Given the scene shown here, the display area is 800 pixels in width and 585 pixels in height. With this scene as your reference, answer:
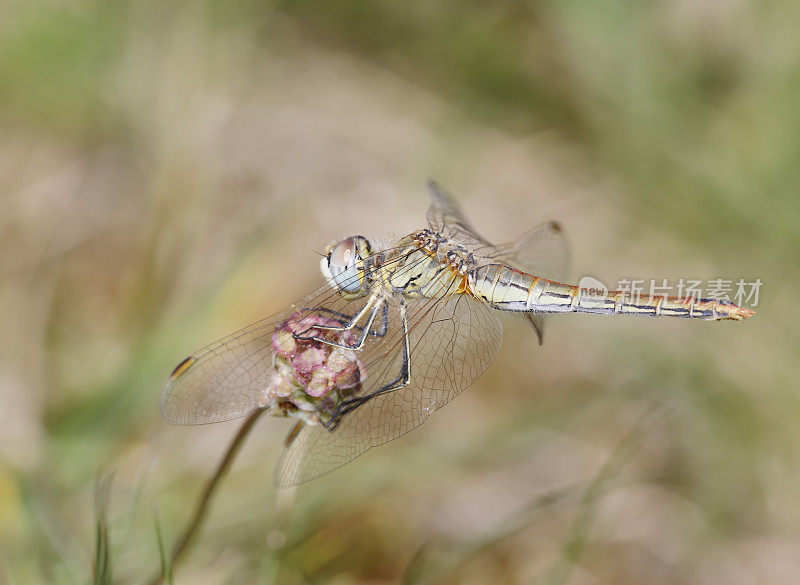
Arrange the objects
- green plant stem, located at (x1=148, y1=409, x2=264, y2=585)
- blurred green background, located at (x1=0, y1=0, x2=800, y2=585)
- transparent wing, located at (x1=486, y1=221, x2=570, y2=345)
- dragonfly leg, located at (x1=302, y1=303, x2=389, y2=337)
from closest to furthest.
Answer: green plant stem, located at (x1=148, y1=409, x2=264, y2=585) < dragonfly leg, located at (x1=302, y1=303, x2=389, y2=337) < blurred green background, located at (x1=0, y1=0, x2=800, y2=585) < transparent wing, located at (x1=486, y1=221, x2=570, y2=345)

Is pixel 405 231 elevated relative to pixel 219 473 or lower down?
elevated

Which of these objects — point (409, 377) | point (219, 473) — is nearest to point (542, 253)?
point (409, 377)

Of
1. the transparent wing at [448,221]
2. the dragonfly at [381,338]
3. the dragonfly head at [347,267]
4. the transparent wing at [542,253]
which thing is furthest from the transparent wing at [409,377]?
the transparent wing at [542,253]

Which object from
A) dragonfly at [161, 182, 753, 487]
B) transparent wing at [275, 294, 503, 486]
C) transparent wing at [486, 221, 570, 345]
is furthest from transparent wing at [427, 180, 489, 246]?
transparent wing at [275, 294, 503, 486]

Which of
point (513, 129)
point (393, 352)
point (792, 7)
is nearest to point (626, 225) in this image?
point (513, 129)

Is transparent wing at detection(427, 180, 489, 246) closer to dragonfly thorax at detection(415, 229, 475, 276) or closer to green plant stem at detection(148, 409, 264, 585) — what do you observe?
dragonfly thorax at detection(415, 229, 475, 276)

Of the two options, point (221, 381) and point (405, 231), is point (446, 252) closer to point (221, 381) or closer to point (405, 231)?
point (221, 381)

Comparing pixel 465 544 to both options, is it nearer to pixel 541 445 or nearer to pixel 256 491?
pixel 256 491
